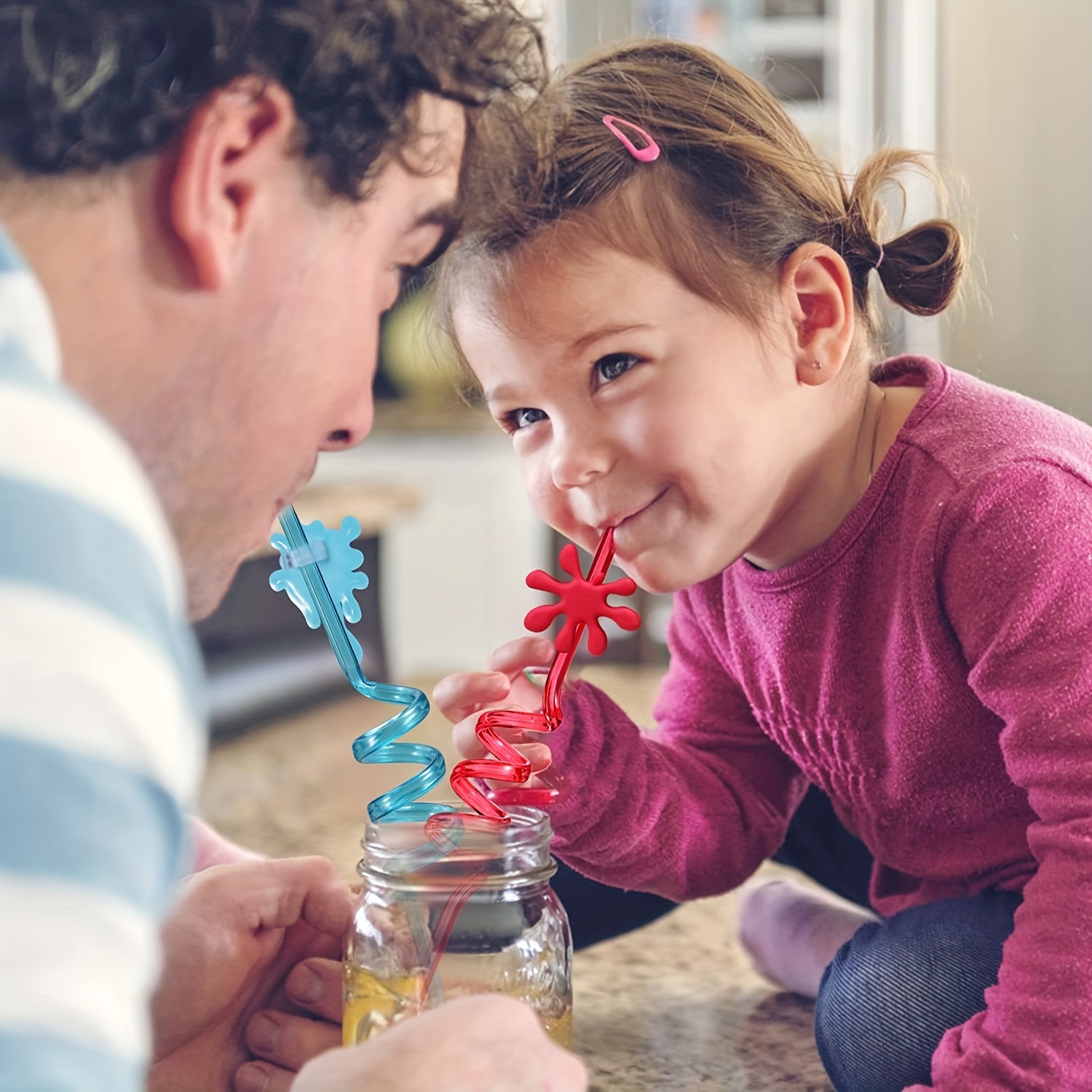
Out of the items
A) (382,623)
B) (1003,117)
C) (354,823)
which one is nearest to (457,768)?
(354,823)

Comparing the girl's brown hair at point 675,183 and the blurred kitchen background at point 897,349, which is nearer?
the girl's brown hair at point 675,183

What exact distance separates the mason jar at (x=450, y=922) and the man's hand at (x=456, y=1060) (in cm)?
16

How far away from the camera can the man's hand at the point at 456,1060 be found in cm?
63

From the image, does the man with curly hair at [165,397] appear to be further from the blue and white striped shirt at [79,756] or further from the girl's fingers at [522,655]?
the girl's fingers at [522,655]

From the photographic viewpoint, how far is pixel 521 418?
96 centimetres

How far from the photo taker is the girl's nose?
2.98 ft

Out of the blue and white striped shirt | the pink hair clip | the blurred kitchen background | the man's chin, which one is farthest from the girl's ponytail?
the blurred kitchen background

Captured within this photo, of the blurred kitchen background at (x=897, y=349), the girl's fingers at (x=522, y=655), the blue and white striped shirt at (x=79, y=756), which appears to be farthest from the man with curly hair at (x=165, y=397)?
the blurred kitchen background at (x=897, y=349)

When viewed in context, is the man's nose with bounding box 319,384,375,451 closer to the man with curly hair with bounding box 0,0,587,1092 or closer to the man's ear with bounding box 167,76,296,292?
the man with curly hair with bounding box 0,0,587,1092

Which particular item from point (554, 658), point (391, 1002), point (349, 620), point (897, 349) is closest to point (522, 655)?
point (554, 658)

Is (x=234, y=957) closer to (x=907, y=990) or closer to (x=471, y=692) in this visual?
(x=471, y=692)

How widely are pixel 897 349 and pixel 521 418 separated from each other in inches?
43.4

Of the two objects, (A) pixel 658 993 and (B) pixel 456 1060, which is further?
(A) pixel 658 993

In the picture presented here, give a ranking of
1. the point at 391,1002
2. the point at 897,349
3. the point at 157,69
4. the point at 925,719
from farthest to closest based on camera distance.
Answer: the point at 897,349 → the point at 925,719 → the point at 391,1002 → the point at 157,69
